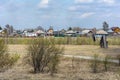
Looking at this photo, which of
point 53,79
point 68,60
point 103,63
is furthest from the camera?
point 68,60

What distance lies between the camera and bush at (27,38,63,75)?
61.8 feet

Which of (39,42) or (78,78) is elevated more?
(39,42)

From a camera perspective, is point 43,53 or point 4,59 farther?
point 43,53

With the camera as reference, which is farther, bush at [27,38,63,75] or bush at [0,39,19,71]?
bush at [27,38,63,75]

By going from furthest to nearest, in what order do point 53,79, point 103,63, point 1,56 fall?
point 103,63
point 1,56
point 53,79

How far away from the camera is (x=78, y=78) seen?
1666cm

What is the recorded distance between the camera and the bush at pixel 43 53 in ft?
61.8

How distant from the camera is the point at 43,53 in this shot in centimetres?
1891

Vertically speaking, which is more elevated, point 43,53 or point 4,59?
point 43,53

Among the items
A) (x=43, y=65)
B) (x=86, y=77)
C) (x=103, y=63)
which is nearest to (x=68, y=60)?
(x=103, y=63)

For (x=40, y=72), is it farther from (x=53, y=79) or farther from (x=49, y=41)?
(x=53, y=79)

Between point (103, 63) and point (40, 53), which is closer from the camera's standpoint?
point (40, 53)

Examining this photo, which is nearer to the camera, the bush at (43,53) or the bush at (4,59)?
the bush at (4,59)

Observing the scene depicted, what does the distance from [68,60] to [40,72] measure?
25.9ft
